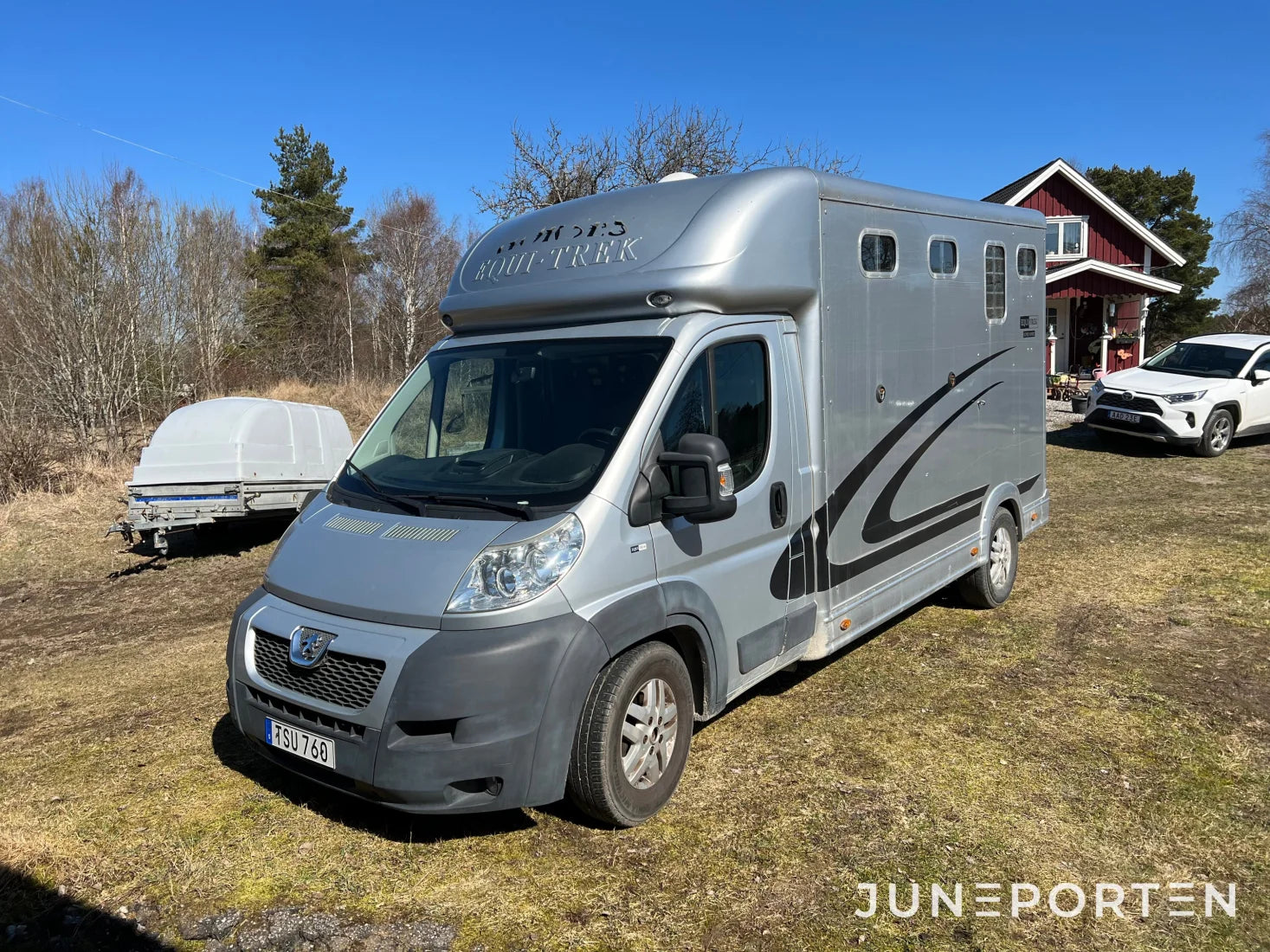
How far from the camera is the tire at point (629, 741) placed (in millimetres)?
3613

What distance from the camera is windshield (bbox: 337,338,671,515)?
12.7ft

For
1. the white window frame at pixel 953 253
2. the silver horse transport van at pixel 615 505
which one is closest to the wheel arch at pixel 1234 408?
the white window frame at pixel 953 253

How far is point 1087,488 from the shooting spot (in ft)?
40.2

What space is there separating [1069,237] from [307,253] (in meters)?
27.0

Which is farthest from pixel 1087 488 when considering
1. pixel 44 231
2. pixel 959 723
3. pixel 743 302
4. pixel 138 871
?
pixel 44 231

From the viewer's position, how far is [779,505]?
452cm

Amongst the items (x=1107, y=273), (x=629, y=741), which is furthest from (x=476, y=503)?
(x=1107, y=273)

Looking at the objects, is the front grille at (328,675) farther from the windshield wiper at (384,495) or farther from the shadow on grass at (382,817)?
the windshield wiper at (384,495)

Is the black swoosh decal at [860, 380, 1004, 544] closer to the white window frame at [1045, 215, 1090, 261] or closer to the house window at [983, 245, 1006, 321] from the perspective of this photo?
the house window at [983, 245, 1006, 321]

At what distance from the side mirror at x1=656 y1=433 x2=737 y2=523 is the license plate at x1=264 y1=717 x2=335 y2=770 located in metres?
1.68

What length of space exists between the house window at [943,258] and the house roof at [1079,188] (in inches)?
838

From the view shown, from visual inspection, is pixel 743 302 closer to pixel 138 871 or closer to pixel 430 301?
pixel 138 871

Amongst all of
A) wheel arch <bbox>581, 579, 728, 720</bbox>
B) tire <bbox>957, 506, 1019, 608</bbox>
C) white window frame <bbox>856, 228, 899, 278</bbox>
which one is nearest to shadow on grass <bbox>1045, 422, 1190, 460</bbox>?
tire <bbox>957, 506, 1019, 608</bbox>

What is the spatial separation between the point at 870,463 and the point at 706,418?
1486 millimetres
